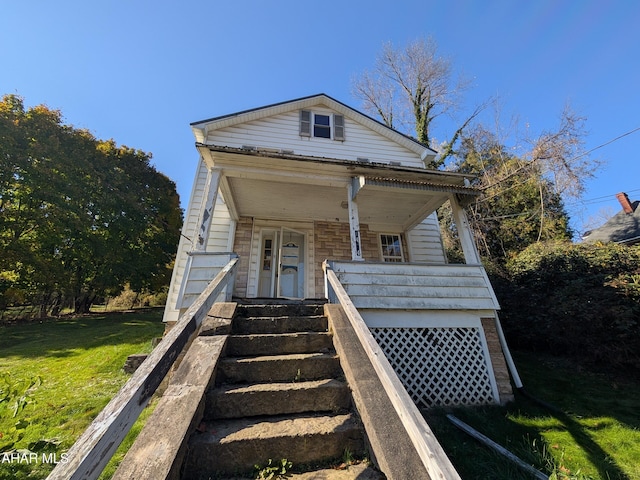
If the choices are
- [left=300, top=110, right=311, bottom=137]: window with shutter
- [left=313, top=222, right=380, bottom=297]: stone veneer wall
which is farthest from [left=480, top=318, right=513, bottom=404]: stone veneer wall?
[left=300, top=110, right=311, bottom=137]: window with shutter

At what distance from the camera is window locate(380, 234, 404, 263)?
835cm

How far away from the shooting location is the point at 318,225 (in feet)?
26.3

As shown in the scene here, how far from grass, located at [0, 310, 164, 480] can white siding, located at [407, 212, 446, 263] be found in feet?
25.9

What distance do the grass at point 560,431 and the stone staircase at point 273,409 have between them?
69.9 inches

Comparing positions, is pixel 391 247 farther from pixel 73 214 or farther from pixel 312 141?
pixel 73 214

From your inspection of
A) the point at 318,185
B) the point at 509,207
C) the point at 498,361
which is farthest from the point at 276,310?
the point at 509,207

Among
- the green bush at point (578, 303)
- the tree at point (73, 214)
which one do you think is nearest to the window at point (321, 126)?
→ the green bush at point (578, 303)

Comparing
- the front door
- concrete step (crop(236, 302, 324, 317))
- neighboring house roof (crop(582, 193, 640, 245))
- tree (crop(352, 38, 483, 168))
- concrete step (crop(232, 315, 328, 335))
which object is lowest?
concrete step (crop(232, 315, 328, 335))

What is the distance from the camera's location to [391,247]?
850 centimetres

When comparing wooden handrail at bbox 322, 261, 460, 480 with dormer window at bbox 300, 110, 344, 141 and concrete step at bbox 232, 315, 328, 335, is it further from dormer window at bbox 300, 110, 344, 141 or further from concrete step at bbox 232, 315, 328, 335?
dormer window at bbox 300, 110, 344, 141

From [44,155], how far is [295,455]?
19059 mm

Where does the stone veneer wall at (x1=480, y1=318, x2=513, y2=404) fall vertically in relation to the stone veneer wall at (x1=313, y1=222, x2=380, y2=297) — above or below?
below

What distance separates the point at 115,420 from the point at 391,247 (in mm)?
7870

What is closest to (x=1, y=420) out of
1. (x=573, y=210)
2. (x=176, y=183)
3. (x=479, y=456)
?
(x=479, y=456)
